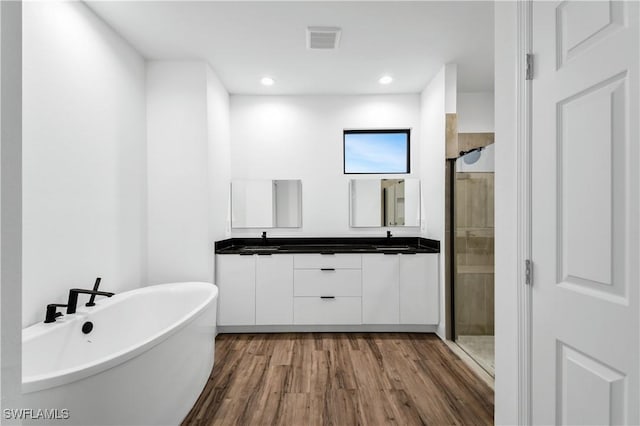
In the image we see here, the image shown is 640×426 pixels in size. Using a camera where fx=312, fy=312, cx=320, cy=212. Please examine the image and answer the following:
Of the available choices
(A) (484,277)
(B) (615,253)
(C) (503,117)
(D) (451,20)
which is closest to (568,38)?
(C) (503,117)

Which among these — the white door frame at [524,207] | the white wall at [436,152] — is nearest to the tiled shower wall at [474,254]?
the white wall at [436,152]

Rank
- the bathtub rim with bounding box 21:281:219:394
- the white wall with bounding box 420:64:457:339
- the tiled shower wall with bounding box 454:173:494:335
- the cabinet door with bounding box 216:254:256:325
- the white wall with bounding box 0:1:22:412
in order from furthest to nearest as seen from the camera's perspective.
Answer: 1. the cabinet door with bounding box 216:254:256:325
2. the white wall with bounding box 420:64:457:339
3. the tiled shower wall with bounding box 454:173:494:335
4. the bathtub rim with bounding box 21:281:219:394
5. the white wall with bounding box 0:1:22:412

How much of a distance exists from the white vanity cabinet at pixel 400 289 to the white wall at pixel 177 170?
5.64 ft

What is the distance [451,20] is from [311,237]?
8.29 feet

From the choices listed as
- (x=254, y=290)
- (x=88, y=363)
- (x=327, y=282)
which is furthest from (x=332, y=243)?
(x=88, y=363)

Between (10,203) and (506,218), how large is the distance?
156 centimetres

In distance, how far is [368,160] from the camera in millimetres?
3873

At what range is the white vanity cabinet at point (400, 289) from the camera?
10.7 ft

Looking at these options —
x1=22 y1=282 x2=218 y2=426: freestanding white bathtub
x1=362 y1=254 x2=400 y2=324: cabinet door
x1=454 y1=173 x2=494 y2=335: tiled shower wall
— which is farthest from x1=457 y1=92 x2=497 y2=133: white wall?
x1=22 y1=282 x2=218 y2=426: freestanding white bathtub

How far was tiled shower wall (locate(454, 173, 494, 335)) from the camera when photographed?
2711 millimetres

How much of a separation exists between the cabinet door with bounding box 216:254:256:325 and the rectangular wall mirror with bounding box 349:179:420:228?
→ 140 centimetres

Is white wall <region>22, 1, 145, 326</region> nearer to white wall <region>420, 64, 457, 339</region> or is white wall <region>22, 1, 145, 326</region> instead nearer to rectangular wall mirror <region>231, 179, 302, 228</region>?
rectangular wall mirror <region>231, 179, 302, 228</region>

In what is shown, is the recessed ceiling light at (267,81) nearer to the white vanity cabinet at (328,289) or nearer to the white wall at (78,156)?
the white wall at (78,156)

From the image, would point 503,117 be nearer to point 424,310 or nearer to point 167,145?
point 424,310
